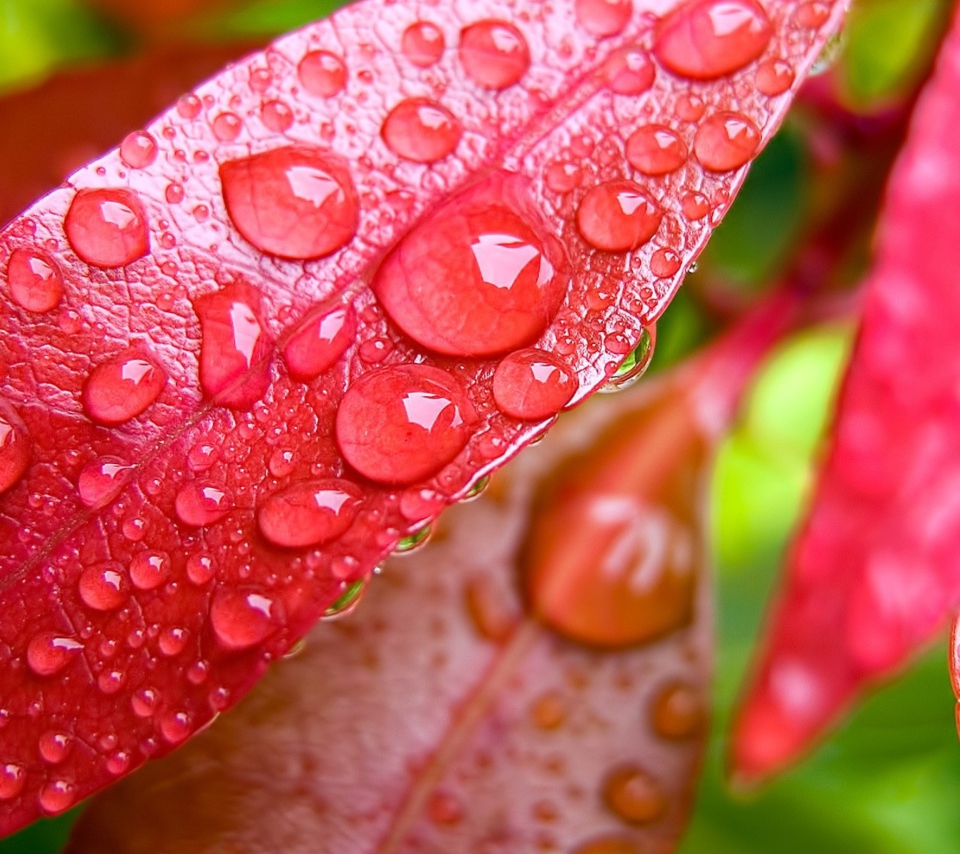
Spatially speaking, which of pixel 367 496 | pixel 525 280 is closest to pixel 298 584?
pixel 367 496

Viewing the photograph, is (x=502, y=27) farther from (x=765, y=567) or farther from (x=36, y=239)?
(x=765, y=567)

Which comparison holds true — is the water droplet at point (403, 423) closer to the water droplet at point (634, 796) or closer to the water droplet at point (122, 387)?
the water droplet at point (122, 387)

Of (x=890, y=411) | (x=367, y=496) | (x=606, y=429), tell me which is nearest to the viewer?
(x=367, y=496)

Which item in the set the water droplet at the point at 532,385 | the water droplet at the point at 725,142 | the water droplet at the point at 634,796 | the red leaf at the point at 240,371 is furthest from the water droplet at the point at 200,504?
the water droplet at the point at 634,796

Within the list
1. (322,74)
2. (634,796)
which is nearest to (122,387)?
(322,74)

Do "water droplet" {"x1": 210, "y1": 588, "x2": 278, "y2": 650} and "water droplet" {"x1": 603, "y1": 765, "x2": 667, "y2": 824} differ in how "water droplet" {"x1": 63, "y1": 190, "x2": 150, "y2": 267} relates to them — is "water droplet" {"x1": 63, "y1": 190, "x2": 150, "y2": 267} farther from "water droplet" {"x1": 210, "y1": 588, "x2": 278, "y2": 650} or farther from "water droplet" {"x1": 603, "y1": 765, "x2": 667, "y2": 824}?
"water droplet" {"x1": 603, "y1": 765, "x2": 667, "y2": 824}

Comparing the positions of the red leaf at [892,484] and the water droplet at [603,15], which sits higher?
the water droplet at [603,15]
